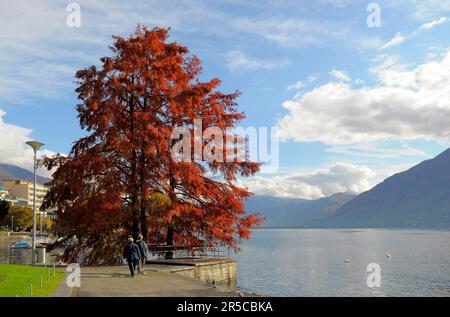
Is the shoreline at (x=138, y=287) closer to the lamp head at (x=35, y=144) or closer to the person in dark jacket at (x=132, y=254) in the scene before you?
the person in dark jacket at (x=132, y=254)

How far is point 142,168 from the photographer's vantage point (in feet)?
97.3

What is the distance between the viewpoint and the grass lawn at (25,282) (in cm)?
1653

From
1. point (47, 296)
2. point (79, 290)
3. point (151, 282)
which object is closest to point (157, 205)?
point (151, 282)

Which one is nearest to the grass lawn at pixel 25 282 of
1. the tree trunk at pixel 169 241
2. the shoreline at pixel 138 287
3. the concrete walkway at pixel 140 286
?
the shoreline at pixel 138 287

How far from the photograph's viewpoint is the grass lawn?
54.2ft

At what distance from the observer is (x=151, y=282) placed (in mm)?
20469

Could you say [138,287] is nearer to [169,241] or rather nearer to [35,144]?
[169,241]

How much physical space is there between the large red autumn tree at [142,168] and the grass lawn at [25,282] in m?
5.50

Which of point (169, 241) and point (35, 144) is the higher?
point (35, 144)

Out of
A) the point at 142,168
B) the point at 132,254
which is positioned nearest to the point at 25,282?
the point at 132,254

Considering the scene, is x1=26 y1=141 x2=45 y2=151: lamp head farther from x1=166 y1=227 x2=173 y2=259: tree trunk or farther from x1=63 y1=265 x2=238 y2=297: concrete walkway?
x1=63 y1=265 x2=238 y2=297: concrete walkway

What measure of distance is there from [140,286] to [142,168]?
38.2 ft

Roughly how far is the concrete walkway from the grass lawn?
2.60 ft

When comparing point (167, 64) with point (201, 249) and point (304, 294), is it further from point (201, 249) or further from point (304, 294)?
point (304, 294)
